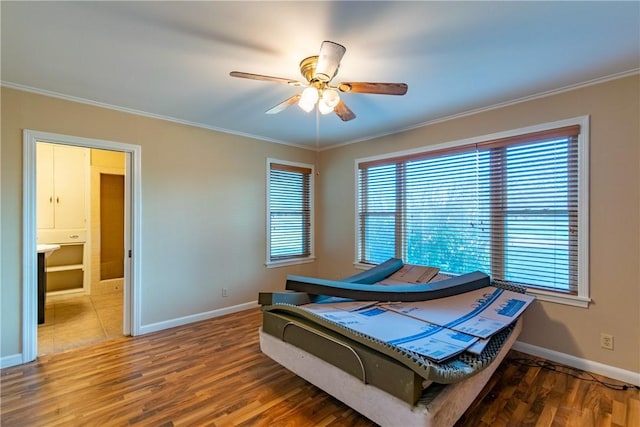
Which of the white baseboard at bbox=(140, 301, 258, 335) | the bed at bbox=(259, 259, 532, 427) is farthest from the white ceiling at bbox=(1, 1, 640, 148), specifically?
the white baseboard at bbox=(140, 301, 258, 335)

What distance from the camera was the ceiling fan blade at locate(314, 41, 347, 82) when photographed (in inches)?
64.5

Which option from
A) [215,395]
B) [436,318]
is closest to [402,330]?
[436,318]

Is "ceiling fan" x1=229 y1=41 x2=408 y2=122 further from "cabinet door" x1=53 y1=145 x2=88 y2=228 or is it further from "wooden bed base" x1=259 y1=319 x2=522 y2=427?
"cabinet door" x1=53 y1=145 x2=88 y2=228

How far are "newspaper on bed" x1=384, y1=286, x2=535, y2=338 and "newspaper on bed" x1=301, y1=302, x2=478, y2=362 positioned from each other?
0.11 m

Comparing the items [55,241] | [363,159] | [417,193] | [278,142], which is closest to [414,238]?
[417,193]

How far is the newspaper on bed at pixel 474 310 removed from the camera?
2.05 metres

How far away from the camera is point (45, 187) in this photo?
15.4 ft

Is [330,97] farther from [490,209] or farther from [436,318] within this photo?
[490,209]

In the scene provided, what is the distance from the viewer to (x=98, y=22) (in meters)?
1.77

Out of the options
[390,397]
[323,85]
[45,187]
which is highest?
[323,85]

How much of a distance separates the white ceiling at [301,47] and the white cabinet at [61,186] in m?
2.64

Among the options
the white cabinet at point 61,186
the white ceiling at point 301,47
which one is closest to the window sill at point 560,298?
the white ceiling at point 301,47

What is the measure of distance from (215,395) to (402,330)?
1.49 meters

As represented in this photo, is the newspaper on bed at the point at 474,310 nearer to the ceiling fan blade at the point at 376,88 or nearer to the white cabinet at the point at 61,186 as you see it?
the ceiling fan blade at the point at 376,88
